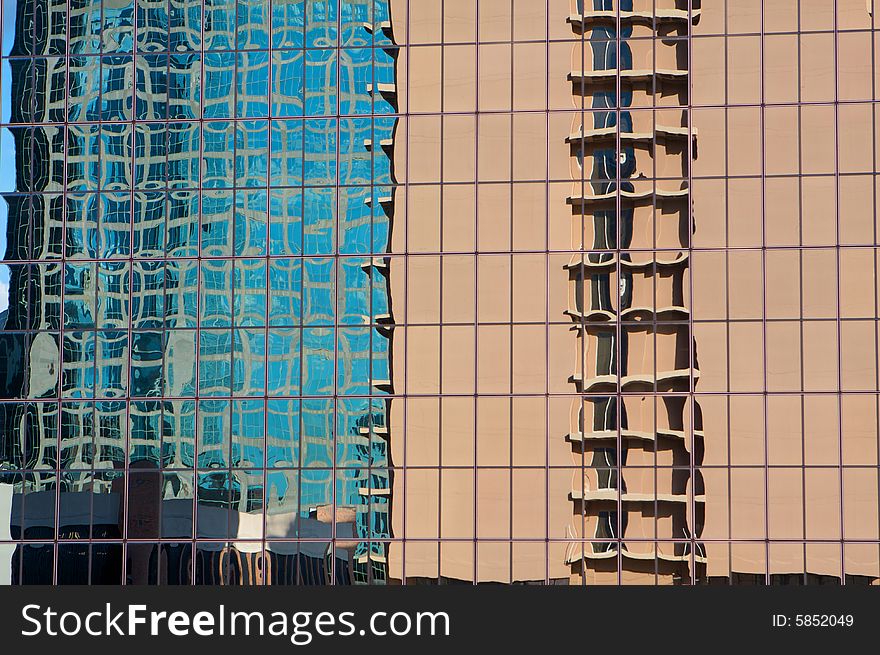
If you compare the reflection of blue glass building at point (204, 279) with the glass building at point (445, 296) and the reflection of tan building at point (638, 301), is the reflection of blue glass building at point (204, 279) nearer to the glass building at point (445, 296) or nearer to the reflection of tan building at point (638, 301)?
the glass building at point (445, 296)

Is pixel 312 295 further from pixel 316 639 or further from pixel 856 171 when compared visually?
pixel 856 171

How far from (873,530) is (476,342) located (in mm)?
9330

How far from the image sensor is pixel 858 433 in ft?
88.3

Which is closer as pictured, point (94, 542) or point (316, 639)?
point (316, 639)

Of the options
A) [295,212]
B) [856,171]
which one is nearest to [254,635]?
[295,212]

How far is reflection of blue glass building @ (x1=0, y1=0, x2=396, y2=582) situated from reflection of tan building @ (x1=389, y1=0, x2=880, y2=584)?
1.23 meters

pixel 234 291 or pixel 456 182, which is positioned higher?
pixel 456 182

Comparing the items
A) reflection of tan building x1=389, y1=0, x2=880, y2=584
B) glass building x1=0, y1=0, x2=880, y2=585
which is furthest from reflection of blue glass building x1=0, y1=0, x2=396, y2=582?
reflection of tan building x1=389, y1=0, x2=880, y2=584

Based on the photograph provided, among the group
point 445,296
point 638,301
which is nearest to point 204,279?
point 445,296

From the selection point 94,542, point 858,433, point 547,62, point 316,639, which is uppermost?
point 547,62

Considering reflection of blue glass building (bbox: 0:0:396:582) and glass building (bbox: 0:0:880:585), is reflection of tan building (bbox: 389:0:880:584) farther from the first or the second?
reflection of blue glass building (bbox: 0:0:396:582)

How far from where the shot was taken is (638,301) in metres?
27.6

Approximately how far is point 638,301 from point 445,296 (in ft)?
13.9

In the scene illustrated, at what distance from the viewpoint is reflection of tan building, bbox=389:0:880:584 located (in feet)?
88.7
